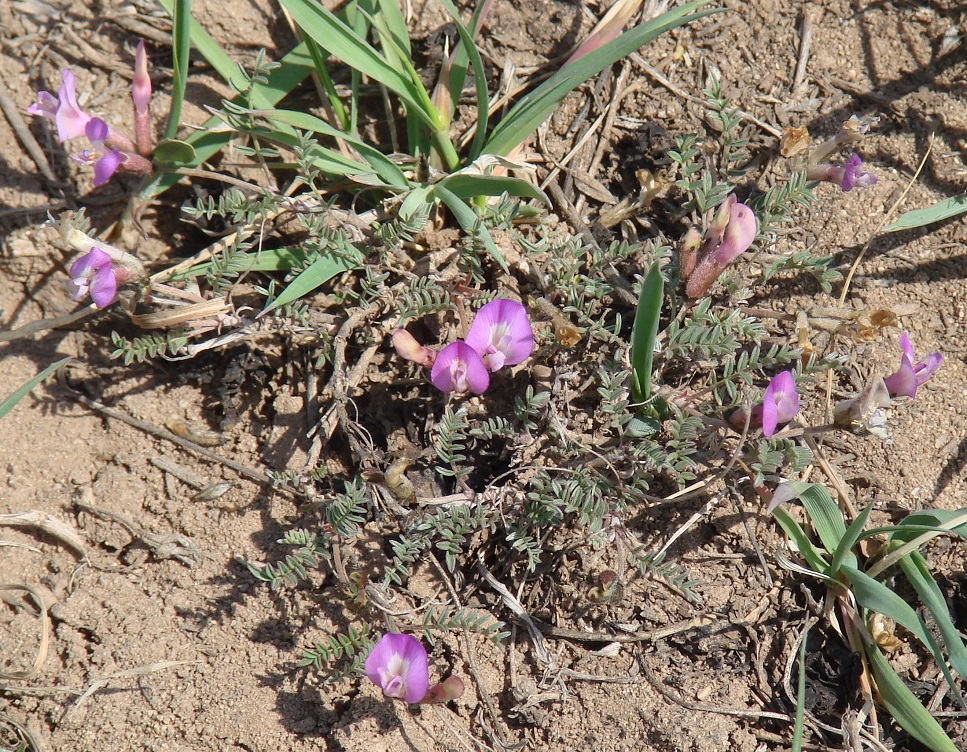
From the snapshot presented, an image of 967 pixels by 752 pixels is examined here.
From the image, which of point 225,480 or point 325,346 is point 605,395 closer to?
point 325,346

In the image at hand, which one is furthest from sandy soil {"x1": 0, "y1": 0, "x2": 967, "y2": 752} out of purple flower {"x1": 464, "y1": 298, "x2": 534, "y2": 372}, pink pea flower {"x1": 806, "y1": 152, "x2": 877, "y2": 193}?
purple flower {"x1": 464, "y1": 298, "x2": 534, "y2": 372}

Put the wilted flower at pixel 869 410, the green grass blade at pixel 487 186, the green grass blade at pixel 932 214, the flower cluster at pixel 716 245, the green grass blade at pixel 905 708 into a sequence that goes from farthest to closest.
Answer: the green grass blade at pixel 932 214
the green grass blade at pixel 487 186
the flower cluster at pixel 716 245
the green grass blade at pixel 905 708
the wilted flower at pixel 869 410

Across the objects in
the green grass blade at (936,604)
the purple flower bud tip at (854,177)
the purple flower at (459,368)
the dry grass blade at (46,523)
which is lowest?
the dry grass blade at (46,523)

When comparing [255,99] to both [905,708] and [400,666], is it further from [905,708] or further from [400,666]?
[905,708]

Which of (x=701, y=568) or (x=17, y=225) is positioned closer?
(x=701, y=568)

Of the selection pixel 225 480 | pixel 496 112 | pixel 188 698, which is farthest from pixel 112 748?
pixel 496 112

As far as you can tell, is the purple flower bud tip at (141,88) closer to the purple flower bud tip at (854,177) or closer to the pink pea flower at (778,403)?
the pink pea flower at (778,403)

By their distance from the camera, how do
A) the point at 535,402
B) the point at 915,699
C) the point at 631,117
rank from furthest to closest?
1. the point at 631,117
2. the point at 535,402
3. the point at 915,699

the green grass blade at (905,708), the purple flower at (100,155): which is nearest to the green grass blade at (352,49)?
the purple flower at (100,155)

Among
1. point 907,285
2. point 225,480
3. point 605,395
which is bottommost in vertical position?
point 225,480
